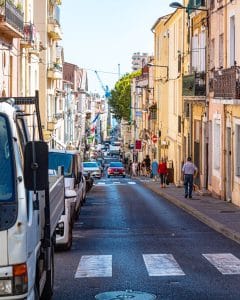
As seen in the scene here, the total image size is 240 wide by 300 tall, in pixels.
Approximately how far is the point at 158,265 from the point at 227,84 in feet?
45.4

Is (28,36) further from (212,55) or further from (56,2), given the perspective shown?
(56,2)

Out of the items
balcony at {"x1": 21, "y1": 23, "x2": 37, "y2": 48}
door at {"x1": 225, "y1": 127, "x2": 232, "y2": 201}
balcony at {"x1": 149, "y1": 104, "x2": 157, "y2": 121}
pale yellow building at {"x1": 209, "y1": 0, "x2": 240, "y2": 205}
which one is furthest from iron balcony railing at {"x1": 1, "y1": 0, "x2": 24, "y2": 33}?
balcony at {"x1": 149, "y1": 104, "x2": 157, "y2": 121}

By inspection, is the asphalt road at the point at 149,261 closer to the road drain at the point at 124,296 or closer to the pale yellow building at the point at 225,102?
the road drain at the point at 124,296

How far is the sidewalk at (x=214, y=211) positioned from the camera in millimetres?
19422

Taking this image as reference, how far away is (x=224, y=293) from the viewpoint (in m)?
10.9

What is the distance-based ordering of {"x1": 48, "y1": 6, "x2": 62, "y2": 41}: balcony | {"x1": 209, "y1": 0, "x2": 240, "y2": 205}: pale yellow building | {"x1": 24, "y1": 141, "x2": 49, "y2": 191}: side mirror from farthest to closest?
{"x1": 48, "y1": 6, "x2": 62, "y2": 41}: balcony → {"x1": 209, "y1": 0, "x2": 240, "y2": 205}: pale yellow building → {"x1": 24, "y1": 141, "x2": 49, "y2": 191}: side mirror

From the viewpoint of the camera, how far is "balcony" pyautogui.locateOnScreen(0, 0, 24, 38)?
92.1ft

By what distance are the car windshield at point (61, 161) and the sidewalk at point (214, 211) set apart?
396 cm

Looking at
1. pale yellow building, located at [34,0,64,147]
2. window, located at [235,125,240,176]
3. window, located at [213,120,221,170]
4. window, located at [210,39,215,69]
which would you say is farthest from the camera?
pale yellow building, located at [34,0,64,147]

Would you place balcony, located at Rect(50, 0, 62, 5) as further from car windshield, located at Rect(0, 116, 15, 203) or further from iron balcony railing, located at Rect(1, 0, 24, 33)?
car windshield, located at Rect(0, 116, 15, 203)

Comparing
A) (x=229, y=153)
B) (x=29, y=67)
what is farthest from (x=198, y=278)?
(x=29, y=67)

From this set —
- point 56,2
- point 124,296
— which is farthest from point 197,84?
point 56,2

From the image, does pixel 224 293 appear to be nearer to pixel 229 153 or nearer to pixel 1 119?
pixel 1 119

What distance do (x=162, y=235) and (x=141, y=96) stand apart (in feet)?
238
